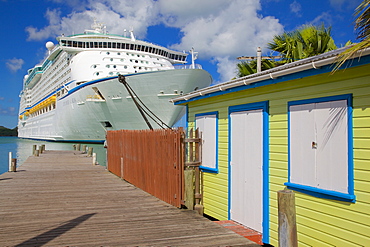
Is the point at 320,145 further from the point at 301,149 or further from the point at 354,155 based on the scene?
the point at 354,155

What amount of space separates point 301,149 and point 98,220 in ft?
13.3

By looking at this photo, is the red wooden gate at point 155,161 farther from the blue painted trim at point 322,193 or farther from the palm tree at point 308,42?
the palm tree at point 308,42

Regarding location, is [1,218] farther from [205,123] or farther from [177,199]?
[205,123]

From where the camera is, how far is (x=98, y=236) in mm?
5656

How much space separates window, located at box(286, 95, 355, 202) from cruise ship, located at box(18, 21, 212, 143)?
15891 millimetres

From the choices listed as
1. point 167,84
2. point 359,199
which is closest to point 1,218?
point 359,199

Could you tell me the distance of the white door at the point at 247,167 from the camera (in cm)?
612

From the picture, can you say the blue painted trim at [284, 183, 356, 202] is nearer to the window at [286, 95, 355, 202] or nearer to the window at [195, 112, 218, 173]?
the window at [286, 95, 355, 202]

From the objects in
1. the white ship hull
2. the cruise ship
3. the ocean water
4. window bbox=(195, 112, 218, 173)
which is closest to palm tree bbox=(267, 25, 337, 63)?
window bbox=(195, 112, 218, 173)

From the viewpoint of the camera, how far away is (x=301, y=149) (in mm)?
5156

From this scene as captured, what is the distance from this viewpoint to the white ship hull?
2678cm

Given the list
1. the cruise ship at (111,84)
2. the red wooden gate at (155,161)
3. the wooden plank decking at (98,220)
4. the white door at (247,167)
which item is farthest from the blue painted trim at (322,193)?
the cruise ship at (111,84)

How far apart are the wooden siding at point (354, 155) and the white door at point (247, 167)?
0.98 ft

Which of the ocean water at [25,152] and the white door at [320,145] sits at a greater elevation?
the white door at [320,145]
